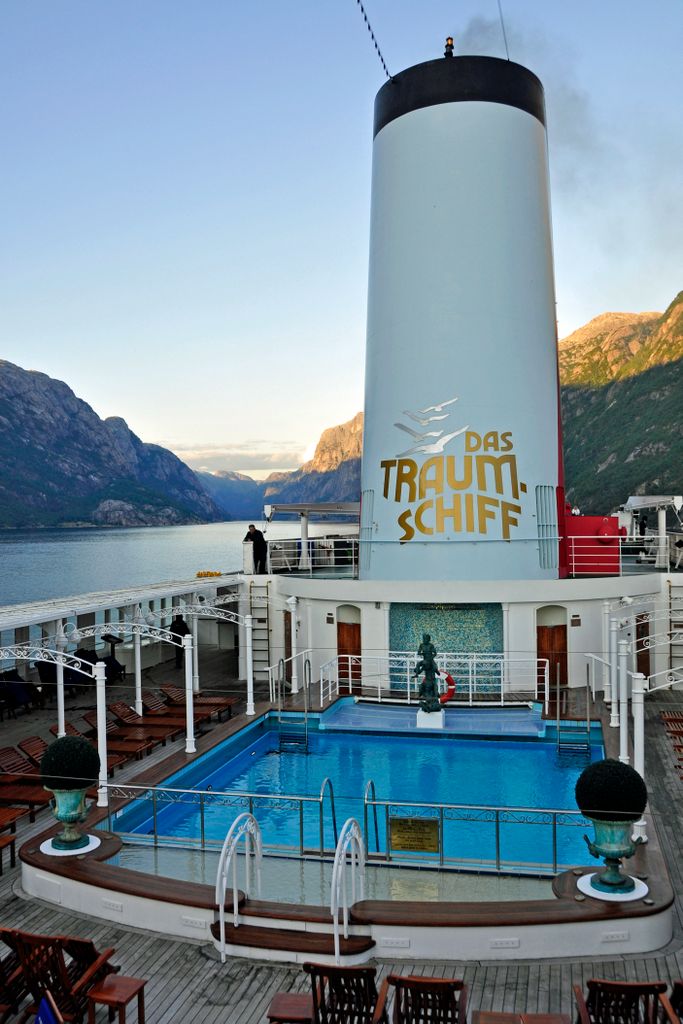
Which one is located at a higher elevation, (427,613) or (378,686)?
(427,613)

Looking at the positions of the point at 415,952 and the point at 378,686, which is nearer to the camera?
the point at 415,952

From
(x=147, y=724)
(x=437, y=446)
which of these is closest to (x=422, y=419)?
(x=437, y=446)

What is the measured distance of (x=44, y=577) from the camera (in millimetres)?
93250

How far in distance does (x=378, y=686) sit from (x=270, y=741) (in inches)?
125

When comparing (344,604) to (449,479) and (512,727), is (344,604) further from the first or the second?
(512,727)

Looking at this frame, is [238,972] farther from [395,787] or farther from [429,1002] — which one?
[395,787]

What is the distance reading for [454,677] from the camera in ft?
60.2

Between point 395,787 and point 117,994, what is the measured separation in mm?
7852

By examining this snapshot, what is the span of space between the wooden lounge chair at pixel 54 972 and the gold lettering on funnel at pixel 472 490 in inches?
523

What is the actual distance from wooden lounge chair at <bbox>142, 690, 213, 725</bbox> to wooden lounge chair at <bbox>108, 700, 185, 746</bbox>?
18 cm

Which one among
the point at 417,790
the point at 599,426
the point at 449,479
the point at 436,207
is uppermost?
the point at 599,426

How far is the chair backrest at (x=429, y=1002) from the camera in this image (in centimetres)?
576

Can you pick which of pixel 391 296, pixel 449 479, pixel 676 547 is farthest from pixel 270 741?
pixel 676 547

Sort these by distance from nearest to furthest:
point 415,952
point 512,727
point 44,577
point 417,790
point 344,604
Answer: point 415,952 < point 417,790 < point 512,727 < point 344,604 < point 44,577
